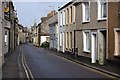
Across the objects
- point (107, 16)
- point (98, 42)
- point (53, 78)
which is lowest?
point (53, 78)

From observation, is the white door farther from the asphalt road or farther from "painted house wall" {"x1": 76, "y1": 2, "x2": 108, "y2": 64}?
the asphalt road

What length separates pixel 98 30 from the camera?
2456cm

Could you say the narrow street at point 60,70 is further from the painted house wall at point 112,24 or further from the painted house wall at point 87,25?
the painted house wall at point 87,25

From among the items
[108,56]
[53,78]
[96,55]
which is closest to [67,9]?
[96,55]

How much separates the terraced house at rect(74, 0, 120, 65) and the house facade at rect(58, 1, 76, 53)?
554 cm

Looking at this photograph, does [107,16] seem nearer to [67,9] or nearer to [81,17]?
[81,17]

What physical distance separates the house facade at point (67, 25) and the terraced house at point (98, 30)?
5542 millimetres

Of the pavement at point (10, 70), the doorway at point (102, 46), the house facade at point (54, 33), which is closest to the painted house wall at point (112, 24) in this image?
the doorway at point (102, 46)

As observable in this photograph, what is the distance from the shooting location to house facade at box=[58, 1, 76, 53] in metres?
37.9

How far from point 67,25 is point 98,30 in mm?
17147

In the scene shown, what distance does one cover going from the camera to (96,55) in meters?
→ 25.5

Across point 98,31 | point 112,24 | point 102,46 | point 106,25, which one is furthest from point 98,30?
point 112,24

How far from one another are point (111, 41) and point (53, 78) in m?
7.15

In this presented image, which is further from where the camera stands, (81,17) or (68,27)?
(68,27)
